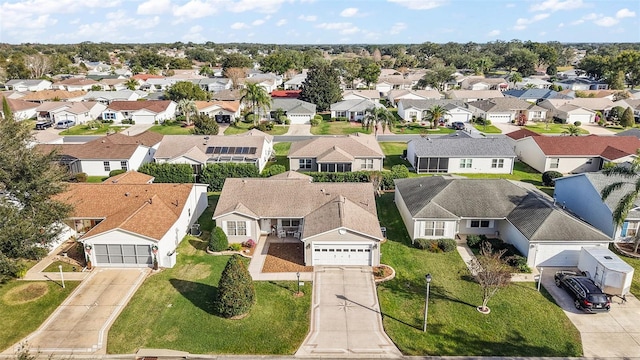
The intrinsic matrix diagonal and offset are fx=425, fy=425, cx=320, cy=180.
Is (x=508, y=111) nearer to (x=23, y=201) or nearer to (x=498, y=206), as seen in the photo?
(x=498, y=206)

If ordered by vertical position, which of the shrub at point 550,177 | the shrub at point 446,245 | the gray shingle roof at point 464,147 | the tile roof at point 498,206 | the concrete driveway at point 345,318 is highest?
the gray shingle roof at point 464,147

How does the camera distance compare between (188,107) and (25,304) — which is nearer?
(25,304)

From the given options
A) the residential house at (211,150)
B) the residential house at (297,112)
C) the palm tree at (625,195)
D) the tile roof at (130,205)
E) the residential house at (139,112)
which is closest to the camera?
the palm tree at (625,195)

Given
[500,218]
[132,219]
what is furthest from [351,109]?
[132,219]

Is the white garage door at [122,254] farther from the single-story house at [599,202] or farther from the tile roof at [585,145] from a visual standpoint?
the tile roof at [585,145]

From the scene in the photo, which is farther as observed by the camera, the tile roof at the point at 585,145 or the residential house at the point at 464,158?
the residential house at the point at 464,158

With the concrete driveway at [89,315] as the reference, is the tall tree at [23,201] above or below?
above

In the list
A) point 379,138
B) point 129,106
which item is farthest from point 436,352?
point 129,106

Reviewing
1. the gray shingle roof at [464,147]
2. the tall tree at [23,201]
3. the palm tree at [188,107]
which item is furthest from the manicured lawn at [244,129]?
the tall tree at [23,201]
